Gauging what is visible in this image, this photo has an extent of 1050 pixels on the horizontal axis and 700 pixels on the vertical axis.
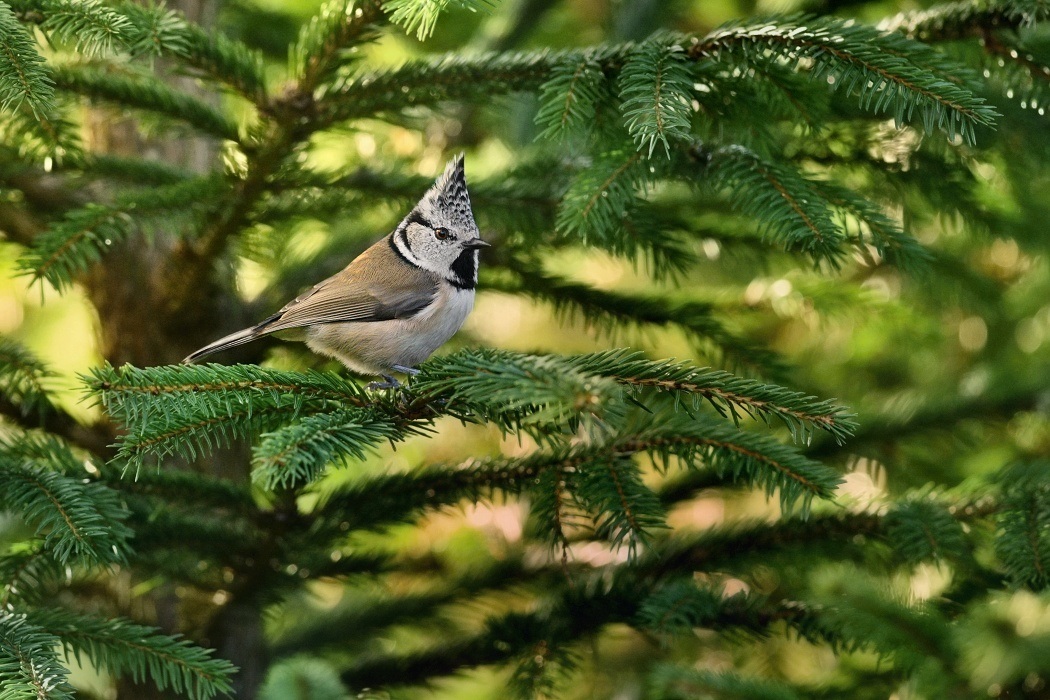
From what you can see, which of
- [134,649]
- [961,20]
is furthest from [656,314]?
[134,649]

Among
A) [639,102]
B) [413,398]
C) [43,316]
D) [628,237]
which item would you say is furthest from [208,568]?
[43,316]

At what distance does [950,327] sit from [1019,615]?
379 cm

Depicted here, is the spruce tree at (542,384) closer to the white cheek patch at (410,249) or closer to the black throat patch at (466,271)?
the black throat patch at (466,271)

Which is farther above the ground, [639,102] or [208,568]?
[639,102]

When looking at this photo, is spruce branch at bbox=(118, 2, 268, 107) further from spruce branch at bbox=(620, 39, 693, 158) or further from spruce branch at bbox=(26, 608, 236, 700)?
spruce branch at bbox=(26, 608, 236, 700)

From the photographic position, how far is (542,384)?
193cm

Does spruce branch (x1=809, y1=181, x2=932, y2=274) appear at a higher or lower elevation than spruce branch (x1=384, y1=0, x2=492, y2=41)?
lower

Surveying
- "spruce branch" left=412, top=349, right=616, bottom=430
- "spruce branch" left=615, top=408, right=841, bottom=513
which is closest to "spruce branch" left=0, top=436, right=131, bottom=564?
Result: "spruce branch" left=412, top=349, right=616, bottom=430

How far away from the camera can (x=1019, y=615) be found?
1.71 meters

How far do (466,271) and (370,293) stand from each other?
1.18ft

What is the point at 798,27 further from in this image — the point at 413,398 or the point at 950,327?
the point at 950,327

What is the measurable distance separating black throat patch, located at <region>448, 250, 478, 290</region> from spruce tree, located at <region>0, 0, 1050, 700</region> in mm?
87

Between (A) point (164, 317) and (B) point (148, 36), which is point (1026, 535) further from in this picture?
(A) point (164, 317)

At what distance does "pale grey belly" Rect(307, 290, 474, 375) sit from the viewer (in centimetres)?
342
